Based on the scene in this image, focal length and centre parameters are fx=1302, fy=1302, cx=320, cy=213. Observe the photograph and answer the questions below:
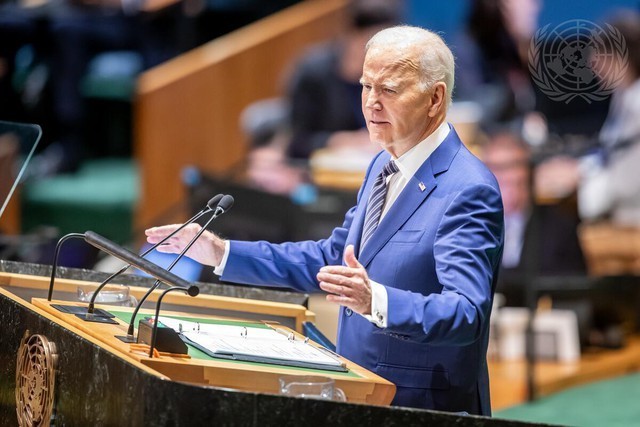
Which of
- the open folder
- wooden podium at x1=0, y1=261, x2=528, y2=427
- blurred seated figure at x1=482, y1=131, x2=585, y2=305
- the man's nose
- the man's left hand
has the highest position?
blurred seated figure at x1=482, y1=131, x2=585, y2=305

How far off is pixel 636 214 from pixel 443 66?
4064 millimetres

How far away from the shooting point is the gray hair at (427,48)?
259cm

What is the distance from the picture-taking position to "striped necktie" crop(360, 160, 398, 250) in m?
2.72

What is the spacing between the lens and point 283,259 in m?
2.93

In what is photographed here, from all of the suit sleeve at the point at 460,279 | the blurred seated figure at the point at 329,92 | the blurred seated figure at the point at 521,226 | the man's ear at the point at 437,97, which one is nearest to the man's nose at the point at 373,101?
the man's ear at the point at 437,97

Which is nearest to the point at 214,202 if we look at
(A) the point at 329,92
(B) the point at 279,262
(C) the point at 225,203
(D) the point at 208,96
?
(C) the point at 225,203

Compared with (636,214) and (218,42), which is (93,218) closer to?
(218,42)

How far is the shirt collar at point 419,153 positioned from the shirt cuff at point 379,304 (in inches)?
16.4

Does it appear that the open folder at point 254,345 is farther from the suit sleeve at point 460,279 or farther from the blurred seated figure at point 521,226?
the blurred seated figure at point 521,226

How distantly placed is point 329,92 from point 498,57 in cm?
119

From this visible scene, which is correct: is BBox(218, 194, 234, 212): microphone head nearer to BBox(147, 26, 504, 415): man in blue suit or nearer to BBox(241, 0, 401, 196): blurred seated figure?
BBox(147, 26, 504, 415): man in blue suit

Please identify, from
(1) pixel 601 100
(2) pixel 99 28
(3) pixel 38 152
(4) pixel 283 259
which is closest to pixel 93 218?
(3) pixel 38 152

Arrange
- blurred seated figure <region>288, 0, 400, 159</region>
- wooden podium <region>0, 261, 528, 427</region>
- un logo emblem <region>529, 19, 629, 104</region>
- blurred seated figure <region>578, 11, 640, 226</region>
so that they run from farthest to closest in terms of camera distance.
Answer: blurred seated figure <region>288, 0, 400, 159</region> → blurred seated figure <region>578, 11, 640, 226</region> → un logo emblem <region>529, 19, 629, 104</region> → wooden podium <region>0, 261, 528, 427</region>

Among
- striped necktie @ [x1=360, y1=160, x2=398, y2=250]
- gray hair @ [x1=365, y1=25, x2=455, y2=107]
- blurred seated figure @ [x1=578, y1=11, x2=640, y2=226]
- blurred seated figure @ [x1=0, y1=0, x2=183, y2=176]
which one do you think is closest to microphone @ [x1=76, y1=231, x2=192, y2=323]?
striped necktie @ [x1=360, y1=160, x2=398, y2=250]
